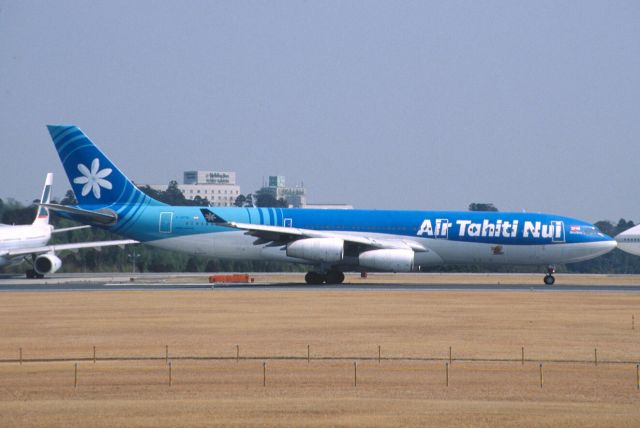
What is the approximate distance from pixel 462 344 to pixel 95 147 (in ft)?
117

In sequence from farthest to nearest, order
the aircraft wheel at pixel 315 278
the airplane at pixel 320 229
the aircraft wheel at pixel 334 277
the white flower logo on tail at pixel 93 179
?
the aircraft wheel at pixel 315 278 < the white flower logo on tail at pixel 93 179 < the aircraft wheel at pixel 334 277 < the airplane at pixel 320 229

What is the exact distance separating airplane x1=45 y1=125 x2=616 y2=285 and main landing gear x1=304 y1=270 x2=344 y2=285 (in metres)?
0.06

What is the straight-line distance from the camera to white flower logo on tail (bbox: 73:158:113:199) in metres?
61.2

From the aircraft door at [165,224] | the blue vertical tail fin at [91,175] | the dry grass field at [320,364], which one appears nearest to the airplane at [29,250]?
the blue vertical tail fin at [91,175]

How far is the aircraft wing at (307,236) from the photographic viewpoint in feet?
188

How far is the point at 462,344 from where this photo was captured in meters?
32.4

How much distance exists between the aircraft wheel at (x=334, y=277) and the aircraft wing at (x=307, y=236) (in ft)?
8.01

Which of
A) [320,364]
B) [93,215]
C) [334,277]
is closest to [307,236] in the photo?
[334,277]

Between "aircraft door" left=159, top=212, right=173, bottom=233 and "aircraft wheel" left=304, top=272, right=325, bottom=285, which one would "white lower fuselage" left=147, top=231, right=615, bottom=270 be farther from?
"aircraft wheel" left=304, top=272, right=325, bottom=285

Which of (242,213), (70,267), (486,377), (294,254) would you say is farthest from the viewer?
(70,267)

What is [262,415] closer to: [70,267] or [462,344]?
[462,344]

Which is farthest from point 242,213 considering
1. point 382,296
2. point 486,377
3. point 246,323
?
point 486,377

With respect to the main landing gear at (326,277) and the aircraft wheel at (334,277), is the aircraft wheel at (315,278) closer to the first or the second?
the main landing gear at (326,277)

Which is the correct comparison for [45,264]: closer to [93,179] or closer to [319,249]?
[93,179]
